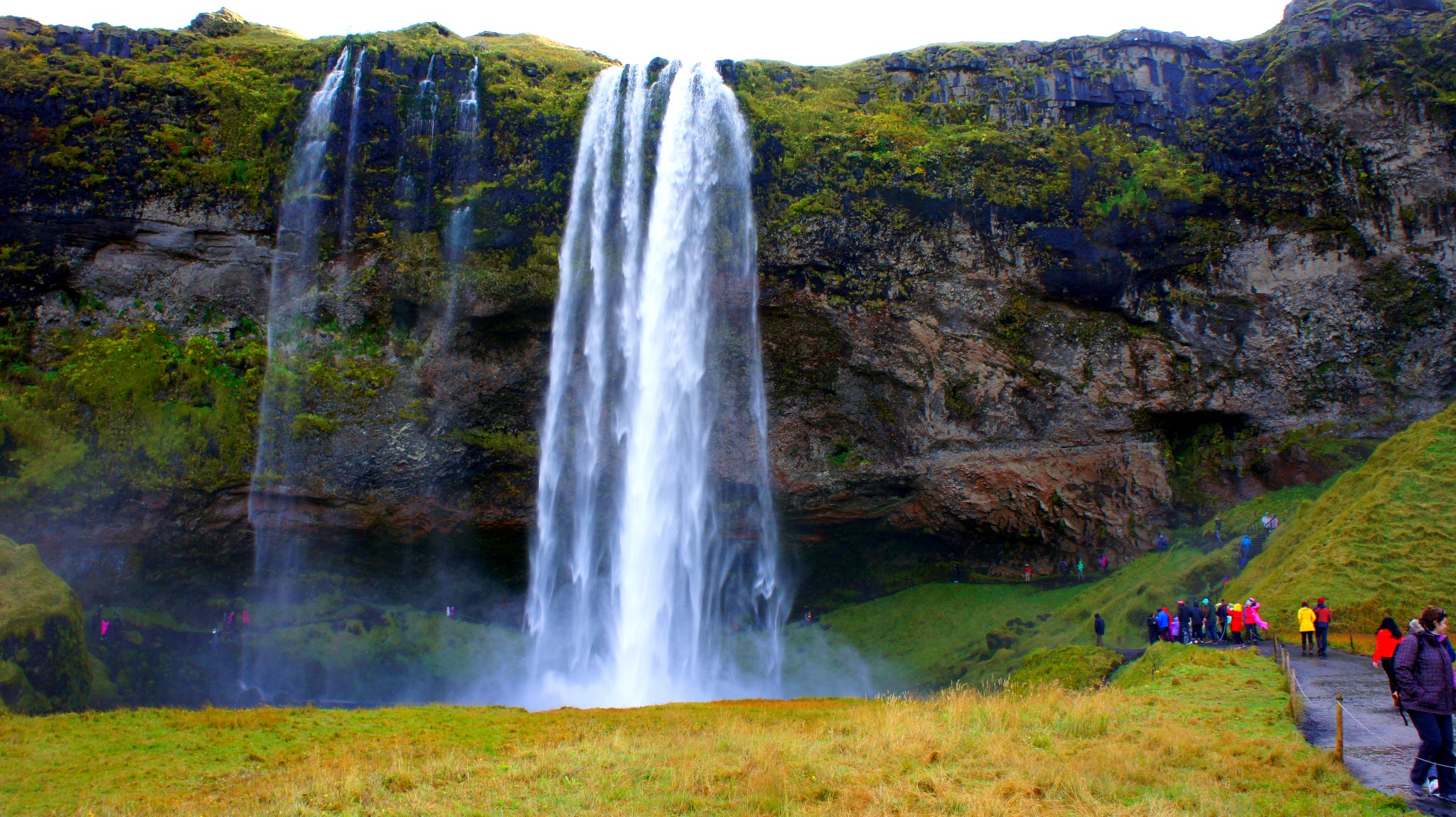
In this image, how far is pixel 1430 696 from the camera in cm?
Answer: 682

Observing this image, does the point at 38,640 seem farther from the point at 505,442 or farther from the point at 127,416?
the point at 505,442

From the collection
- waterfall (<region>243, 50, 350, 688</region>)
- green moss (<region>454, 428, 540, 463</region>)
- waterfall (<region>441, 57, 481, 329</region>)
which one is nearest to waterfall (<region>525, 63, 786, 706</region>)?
green moss (<region>454, 428, 540, 463</region>)

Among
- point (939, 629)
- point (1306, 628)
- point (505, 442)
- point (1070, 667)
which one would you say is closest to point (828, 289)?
point (505, 442)

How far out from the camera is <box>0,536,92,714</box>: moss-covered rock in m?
18.9

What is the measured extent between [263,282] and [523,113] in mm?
10286

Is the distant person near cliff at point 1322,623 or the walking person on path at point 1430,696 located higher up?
the walking person on path at point 1430,696

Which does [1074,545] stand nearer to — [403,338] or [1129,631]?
[1129,631]

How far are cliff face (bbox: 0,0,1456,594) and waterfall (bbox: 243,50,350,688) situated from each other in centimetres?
47

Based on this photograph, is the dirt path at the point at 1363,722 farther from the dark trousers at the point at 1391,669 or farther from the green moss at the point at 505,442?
the green moss at the point at 505,442

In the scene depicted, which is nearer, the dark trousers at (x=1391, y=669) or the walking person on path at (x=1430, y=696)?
the walking person on path at (x=1430, y=696)

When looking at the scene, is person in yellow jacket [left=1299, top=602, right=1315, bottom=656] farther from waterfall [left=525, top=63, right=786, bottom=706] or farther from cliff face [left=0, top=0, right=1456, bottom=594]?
waterfall [left=525, top=63, right=786, bottom=706]

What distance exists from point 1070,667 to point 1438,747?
38.5 ft

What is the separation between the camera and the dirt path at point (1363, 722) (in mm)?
7648

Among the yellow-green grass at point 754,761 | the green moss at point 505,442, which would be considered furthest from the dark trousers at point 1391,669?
the green moss at point 505,442
